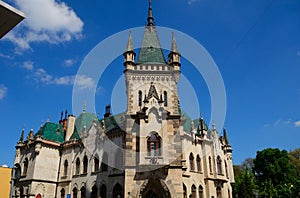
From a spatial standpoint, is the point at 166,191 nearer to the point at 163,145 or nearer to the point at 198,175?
the point at 163,145

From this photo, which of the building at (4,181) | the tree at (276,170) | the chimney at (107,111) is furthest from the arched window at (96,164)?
the tree at (276,170)

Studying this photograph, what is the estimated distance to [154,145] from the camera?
27781mm

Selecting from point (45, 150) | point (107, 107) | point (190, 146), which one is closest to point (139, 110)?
point (190, 146)

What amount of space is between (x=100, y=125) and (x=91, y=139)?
2.48 meters

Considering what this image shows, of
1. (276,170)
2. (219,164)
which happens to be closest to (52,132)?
(219,164)

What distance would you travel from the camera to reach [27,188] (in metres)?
36.5

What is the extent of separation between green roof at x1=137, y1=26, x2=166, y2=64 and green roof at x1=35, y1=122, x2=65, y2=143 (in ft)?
64.7

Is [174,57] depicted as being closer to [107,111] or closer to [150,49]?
[150,49]

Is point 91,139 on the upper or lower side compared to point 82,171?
upper

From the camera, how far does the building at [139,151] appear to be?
1058 inches

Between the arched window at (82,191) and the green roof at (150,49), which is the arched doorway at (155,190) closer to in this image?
the arched window at (82,191)

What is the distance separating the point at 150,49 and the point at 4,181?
4117 centimetres

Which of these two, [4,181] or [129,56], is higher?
[129,56]

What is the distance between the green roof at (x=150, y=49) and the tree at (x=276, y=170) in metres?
31.3
